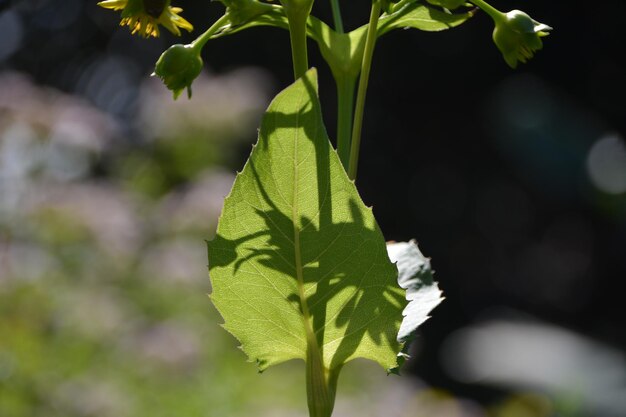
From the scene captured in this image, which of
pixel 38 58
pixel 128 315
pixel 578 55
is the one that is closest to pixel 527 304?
pixel 578 55

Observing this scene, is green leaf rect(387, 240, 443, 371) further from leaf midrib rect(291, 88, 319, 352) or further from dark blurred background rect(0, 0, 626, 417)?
dark blurred background rect(0, 0, 626, 417)

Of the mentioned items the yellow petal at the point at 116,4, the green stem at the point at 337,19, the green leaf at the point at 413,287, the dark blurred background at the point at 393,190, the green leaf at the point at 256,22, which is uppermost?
the yellow petal at the point at 116,4

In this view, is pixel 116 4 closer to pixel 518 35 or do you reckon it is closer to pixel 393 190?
pixel 518 35

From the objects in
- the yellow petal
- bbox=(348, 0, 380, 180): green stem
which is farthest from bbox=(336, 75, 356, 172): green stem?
the yellow petal

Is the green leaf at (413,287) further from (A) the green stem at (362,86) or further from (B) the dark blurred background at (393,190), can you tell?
(B) the dark blurred background at (393,190)

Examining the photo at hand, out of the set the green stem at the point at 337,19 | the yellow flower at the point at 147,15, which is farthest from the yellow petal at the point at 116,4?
the green stem at the point at 337,19

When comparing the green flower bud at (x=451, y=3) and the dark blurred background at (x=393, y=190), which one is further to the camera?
the dark blurred background at (x=393, y=190)
